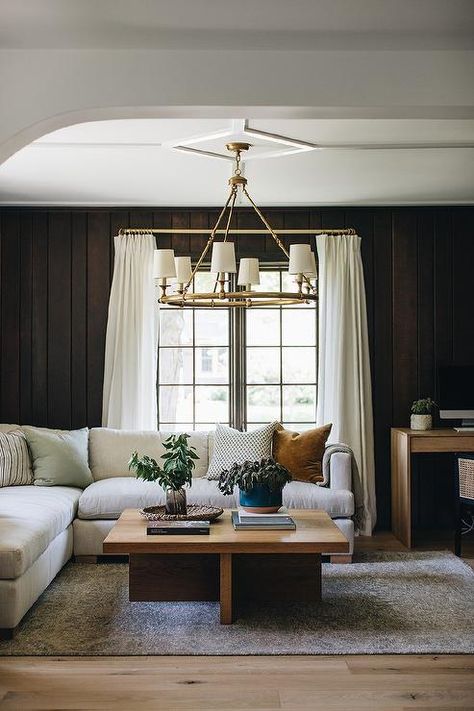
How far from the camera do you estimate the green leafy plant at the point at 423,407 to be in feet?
20.5

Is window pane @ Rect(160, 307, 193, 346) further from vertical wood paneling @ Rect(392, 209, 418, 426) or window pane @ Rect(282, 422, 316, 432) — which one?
vertical wood paneling @ Rect(392, 209, 418, 426)

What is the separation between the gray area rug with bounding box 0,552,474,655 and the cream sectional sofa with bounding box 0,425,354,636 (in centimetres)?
20

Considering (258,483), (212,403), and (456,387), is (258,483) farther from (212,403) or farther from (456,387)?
(456,387)

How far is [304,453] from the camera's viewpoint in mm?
5840

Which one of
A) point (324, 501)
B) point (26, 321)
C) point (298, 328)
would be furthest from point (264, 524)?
point (26, 321)

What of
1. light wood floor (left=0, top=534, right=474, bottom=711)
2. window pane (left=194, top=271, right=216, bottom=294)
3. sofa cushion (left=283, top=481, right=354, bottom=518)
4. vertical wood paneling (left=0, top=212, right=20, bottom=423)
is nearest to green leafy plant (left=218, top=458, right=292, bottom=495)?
sofa cushion (left=283, top=481, right=354, bottom=518)

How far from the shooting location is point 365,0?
9.01 feet

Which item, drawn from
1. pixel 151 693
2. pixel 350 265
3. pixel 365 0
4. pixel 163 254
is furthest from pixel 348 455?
pixel 365 0

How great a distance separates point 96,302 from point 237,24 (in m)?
3.94

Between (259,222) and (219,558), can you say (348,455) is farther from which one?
(259,222)

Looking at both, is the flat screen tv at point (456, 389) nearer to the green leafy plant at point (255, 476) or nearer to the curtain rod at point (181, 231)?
the curtain rod at point (181, 231)

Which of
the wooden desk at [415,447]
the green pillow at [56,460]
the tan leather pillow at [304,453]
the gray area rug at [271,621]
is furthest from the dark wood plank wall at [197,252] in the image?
the gray area rug at [271,621]

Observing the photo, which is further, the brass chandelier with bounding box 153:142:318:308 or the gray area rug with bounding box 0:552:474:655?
the brass chandelier with bounding box 153:142:318:308

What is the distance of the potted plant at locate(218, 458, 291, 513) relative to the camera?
4645mm
